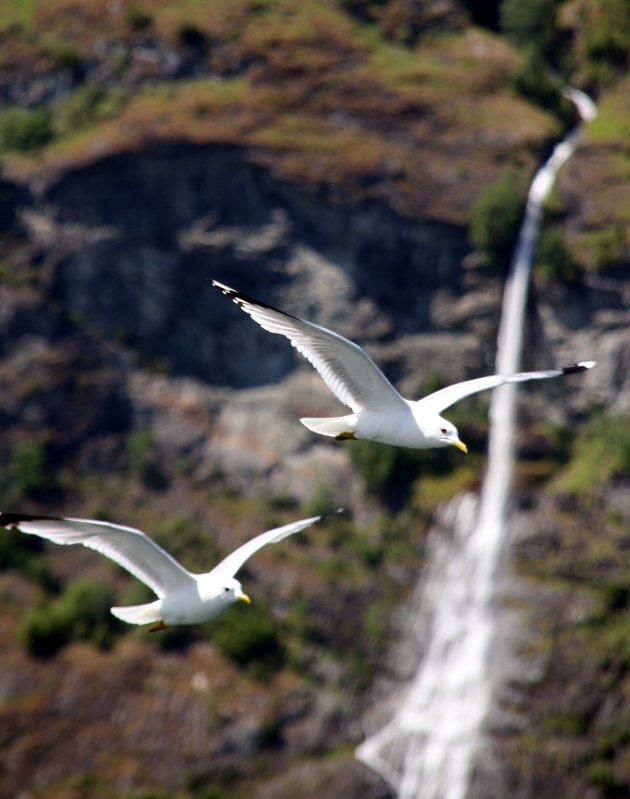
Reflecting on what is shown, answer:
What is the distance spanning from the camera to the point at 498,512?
4422 centimetres

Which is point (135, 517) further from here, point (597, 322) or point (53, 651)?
point (597, 322)

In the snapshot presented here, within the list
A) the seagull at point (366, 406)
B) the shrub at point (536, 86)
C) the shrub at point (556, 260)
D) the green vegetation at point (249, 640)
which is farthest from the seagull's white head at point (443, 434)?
the shrub at point (536, 86)

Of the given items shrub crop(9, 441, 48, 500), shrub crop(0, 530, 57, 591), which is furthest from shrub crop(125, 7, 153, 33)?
shrub crop(0, 530, 57, 591)

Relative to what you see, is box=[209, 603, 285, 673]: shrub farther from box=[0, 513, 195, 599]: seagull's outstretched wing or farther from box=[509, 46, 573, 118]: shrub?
box=[509, 46, 573, 118]: shrub

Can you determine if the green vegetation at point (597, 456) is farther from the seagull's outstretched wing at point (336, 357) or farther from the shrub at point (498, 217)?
the seagull's outstretched wing at point (336, 357)

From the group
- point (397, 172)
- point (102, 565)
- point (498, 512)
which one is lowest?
point (102, 565)

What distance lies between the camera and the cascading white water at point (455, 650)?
131 feet

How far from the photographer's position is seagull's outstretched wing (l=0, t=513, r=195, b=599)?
61.1 feet

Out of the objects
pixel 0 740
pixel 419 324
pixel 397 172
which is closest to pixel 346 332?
pixel 419 324

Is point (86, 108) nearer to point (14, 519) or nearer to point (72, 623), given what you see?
point (72, 623)

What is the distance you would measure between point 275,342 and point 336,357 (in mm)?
31279

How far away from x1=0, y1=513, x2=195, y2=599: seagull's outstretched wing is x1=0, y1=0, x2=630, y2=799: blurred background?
20.5 meters

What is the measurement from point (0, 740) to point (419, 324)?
19737 millimetres

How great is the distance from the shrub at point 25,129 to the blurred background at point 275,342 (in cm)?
16
